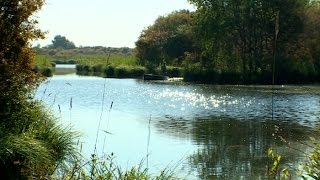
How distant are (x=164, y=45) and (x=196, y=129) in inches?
1603

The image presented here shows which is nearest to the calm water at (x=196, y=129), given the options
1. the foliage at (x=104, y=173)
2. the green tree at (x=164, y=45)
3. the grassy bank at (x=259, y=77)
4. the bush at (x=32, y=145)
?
the bush at (x=32, y=145)

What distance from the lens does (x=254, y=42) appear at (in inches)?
1724

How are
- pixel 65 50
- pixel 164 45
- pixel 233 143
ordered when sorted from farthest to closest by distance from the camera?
pixel 65 50, pixel 164 45, pixel 233 143

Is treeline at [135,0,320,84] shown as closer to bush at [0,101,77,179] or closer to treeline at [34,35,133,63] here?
bush at [0,101,77,179]

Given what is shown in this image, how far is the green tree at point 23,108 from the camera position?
20.4 ft

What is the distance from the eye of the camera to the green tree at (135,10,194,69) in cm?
5506

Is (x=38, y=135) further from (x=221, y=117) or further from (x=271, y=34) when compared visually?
(x=271, y=34)

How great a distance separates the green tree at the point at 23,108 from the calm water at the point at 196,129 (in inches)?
17.6

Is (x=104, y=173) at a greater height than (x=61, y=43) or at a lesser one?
lesser

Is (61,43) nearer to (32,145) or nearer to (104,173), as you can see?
(32,145)

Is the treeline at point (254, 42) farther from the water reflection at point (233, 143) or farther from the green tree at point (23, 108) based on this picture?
the green tree at point (23, 108)

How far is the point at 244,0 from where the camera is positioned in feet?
141

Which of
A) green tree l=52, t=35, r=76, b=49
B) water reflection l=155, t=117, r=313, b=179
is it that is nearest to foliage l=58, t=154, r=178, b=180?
water reflection l=155, t=117, r=313, b=179

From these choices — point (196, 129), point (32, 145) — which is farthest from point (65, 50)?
point (32, 145)
